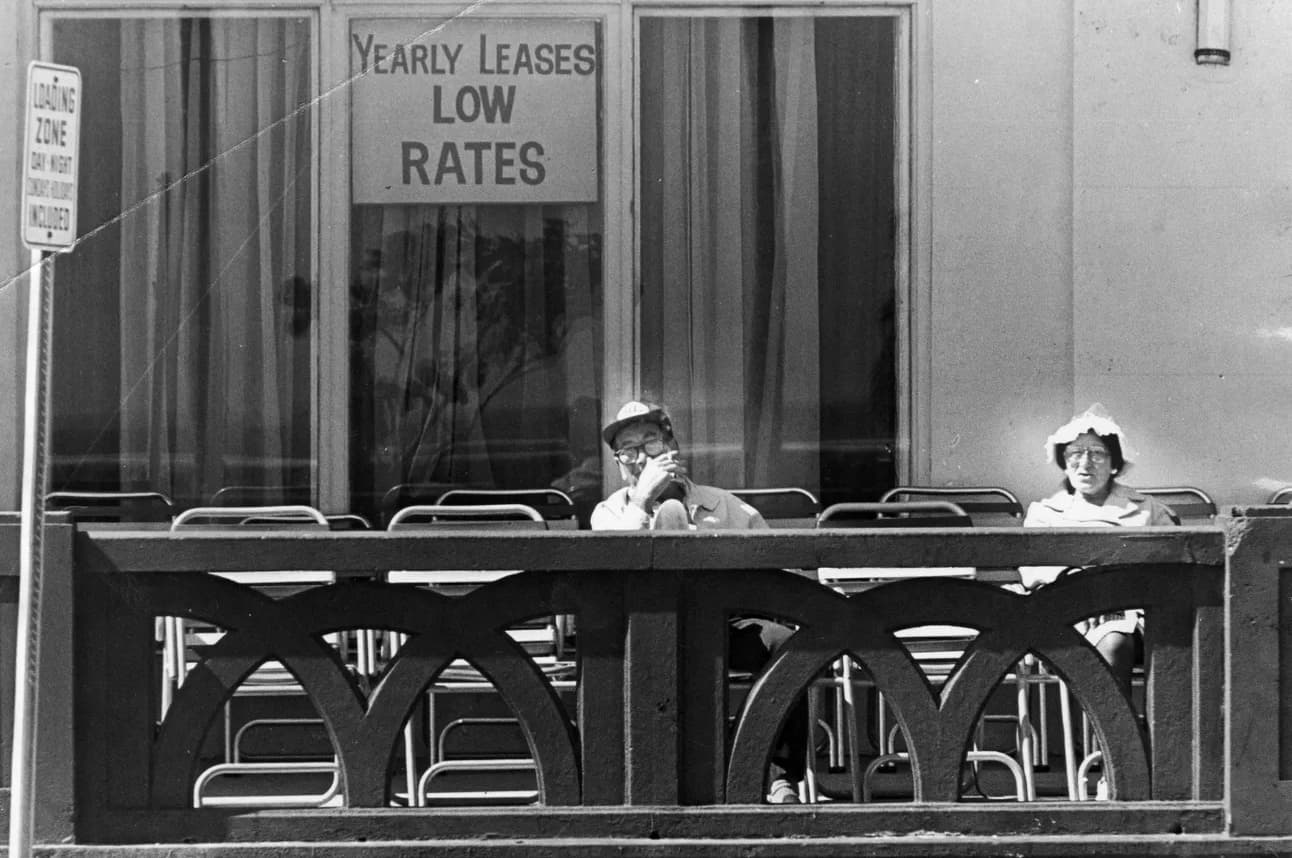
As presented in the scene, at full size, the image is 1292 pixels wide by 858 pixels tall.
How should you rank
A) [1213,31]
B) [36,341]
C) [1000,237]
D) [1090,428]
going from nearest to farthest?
[36,341], [1090,428], [1213,31], [1000,237]

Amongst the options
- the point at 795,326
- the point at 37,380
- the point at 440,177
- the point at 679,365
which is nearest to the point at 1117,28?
the point at 795,326

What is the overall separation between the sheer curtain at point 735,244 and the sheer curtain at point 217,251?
1519 mm

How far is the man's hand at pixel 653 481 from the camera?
6445 mm

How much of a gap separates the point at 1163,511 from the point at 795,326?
1.99 m

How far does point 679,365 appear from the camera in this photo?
798 cm

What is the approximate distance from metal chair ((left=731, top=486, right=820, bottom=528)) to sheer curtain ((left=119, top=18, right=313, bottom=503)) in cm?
192

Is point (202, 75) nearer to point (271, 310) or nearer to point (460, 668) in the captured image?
point (271, 310)

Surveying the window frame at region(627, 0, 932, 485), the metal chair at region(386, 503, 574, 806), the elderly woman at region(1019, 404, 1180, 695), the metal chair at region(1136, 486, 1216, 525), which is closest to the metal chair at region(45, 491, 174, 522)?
the metal chair at region(386, 503, 574, 806)

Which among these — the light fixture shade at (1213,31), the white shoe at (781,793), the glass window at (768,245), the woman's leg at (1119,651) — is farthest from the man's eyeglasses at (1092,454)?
the light fixture shade at (1213,31)

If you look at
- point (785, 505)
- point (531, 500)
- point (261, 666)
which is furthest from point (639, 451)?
point (261, 666)

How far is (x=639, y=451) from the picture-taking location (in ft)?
21.9

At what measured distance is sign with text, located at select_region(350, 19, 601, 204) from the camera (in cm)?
781

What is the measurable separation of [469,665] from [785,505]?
261 cm

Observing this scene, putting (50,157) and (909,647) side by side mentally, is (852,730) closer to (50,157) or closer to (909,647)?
(909,647)
